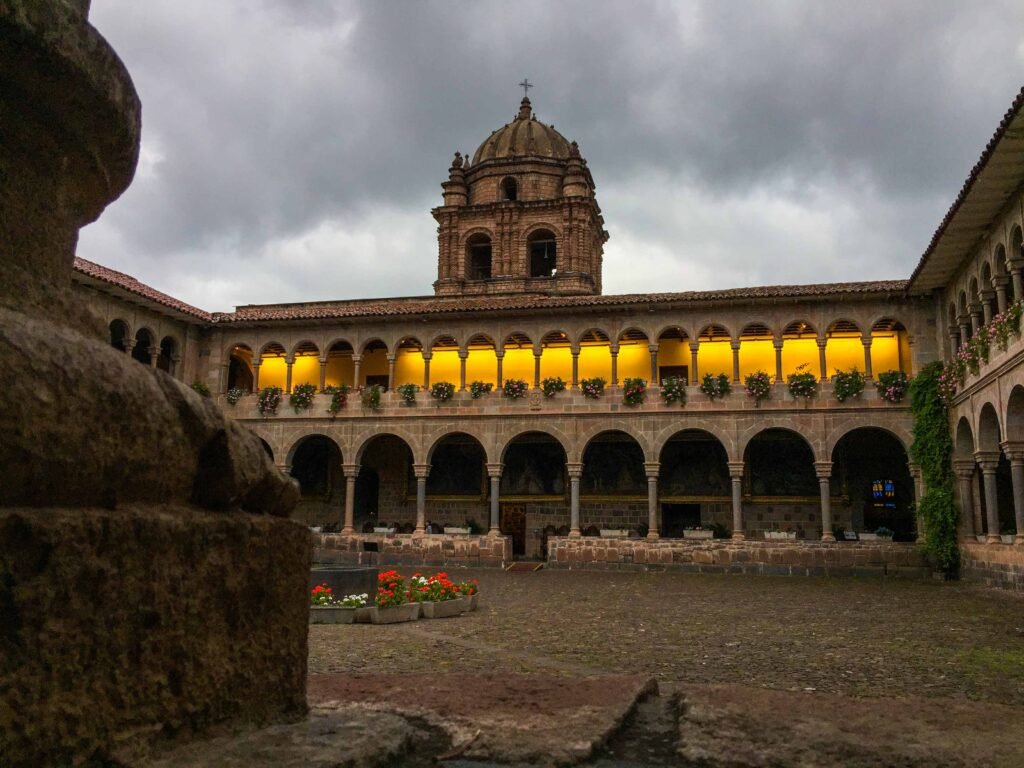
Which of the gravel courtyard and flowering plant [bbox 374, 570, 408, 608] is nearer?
the gravel courtyard

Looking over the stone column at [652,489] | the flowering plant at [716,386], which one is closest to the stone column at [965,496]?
the flowering plant at [716,386]

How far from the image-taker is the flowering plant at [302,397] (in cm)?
2644

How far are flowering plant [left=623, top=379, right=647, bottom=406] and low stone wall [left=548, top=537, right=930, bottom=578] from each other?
3.88 metres

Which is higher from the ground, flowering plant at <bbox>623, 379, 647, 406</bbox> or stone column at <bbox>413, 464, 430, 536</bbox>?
flowering plant at <bbox>623, 379, 647, 406</bbox>

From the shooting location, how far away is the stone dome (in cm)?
3506

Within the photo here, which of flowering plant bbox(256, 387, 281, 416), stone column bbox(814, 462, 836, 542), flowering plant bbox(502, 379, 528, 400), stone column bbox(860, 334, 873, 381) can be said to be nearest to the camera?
stone column bbox(814, 462, 836, 542)

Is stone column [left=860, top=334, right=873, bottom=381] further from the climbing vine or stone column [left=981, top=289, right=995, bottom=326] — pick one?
stone column [left=981, top=289, right=995, bottom=326]

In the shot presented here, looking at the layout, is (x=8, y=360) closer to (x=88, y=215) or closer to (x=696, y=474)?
(x=88, y=215)

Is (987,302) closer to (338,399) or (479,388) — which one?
(479,388)

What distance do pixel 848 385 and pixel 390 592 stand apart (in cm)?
1573

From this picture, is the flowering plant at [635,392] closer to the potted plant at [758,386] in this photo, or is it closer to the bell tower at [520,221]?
the potted plant at [758,386]

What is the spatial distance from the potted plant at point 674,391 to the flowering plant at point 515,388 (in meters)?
4.10

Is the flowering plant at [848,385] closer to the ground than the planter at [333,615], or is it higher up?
higher up

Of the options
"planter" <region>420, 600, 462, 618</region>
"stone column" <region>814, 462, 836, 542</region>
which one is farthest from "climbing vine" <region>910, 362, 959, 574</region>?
"planter" <region>420, 600, 462, 618</region>
